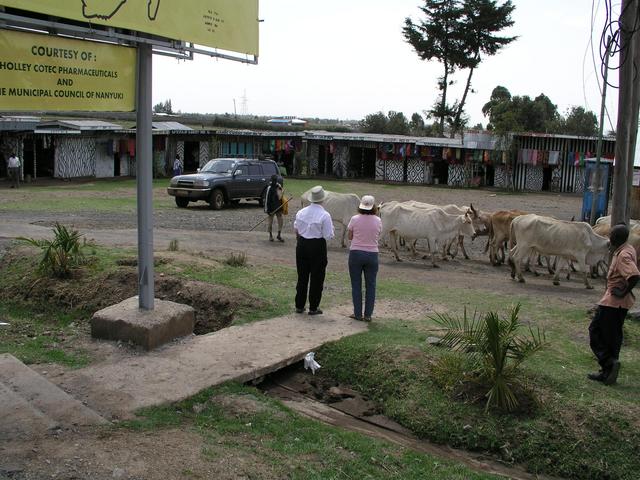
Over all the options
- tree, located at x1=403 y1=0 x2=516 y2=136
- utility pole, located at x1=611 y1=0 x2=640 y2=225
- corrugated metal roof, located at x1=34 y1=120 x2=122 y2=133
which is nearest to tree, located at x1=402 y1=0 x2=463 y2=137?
tree, located at x1=403 y1=0 x2=516 y2=136

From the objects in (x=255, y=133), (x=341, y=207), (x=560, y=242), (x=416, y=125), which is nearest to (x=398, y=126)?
(x=416, y=125)

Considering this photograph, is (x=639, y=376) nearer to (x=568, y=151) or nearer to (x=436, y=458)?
(x=436, y=458)

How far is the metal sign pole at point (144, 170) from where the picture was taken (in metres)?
7.90

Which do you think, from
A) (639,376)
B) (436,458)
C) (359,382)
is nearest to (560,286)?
(639,376)

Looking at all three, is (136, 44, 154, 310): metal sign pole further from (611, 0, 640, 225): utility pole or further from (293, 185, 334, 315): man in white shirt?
(611, 0, 640, 225): utility pole

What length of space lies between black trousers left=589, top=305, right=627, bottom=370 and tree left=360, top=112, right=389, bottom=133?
51897mm

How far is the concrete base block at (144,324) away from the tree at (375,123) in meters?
51.4

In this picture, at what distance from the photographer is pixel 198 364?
24.8ft

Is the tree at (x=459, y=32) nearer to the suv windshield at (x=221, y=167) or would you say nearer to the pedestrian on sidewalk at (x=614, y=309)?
→ the suv windshield at (x=221, y=167)

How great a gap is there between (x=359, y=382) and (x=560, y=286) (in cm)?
790

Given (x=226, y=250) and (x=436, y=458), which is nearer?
(x=436, y=458)

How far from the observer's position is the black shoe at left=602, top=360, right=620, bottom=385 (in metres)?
7.55

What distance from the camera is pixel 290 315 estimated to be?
9695 millimetres

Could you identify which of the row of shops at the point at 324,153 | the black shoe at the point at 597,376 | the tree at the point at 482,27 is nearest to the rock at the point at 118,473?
the black shoe at the point at 597,376
